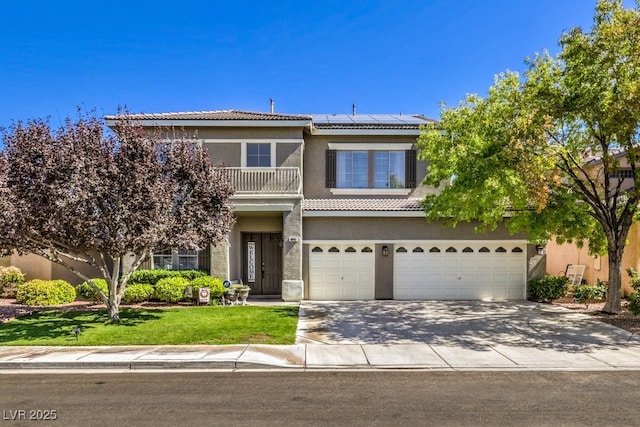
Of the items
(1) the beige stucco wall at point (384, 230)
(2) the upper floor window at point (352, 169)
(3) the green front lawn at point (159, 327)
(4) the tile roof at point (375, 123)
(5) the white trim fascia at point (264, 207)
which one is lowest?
(3) the green front lawn at point (159, 327)

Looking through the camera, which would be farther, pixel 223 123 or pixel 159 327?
pixel 223 123

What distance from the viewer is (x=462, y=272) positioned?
16.2 metres

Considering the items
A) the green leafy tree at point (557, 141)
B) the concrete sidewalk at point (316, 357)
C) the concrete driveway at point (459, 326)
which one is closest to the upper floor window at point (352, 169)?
the green leafy tree at point (557, 141)

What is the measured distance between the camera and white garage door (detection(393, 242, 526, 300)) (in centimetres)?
1617

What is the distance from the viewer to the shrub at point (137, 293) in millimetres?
14766

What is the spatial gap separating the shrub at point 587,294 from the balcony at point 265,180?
10664 millimetres

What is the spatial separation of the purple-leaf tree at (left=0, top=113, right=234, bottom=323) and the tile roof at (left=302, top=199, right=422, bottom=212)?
5841 millimetres

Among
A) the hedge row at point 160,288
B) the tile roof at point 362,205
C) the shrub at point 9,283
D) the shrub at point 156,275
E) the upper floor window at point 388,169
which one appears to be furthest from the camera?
the upper floor window at point 388,169

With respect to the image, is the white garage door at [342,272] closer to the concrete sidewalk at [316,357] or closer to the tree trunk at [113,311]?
the concrete sidewalk at [316,357]

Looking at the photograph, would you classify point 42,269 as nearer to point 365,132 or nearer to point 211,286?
point 211,286

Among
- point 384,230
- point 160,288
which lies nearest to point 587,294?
point 384,230

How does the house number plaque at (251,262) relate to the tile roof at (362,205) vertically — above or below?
below

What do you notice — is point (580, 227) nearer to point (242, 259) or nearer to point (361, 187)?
point (361, 187)

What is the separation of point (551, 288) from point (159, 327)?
535 inches
